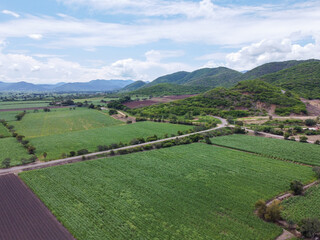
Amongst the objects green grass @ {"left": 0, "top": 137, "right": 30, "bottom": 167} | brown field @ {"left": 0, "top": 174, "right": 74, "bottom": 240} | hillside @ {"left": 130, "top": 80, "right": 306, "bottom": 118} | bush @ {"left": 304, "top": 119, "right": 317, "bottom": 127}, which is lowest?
brown field @ {"left": 0, "top": 174, "right": 74, "bottom": 240}

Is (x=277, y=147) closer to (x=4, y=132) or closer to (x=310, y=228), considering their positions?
(x=310, y=228)

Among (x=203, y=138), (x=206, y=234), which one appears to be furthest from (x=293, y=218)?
(x=203, y=138)

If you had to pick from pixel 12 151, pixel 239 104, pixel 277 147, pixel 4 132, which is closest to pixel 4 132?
pixel 4 132

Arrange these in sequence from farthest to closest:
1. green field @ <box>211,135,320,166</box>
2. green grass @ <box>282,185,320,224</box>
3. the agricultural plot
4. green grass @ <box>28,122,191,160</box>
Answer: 1. green grass @ <box>28,122,191,160</box>
2. green field @ <box>211,135,320,166</box>
3. green grass @ <box>282,185,320,224</box>
4. the agricultural plot

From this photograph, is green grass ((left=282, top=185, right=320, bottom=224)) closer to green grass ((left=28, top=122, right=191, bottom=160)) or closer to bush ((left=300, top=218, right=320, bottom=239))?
bush ((left=300, top=218, right=320, bottom=239))

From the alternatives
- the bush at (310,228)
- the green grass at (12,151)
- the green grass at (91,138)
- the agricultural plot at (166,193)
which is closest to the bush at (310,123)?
the green grass at (91,138)

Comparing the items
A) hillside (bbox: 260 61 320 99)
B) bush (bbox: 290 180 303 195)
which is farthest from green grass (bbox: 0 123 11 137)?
hillside (bbox: 260 61 320 99)

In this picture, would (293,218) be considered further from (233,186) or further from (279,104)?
(279,104)
